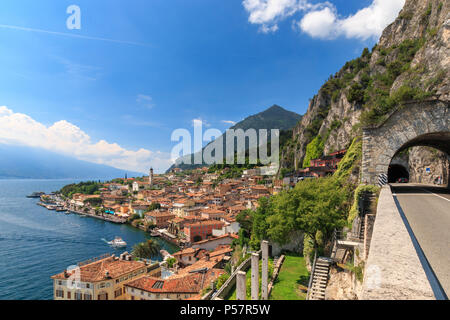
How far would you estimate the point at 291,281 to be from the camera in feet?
30.2

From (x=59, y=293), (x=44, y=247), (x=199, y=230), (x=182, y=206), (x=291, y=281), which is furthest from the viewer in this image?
(x=182, y=206)

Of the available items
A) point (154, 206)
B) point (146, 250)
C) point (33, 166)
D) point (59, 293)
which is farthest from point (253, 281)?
point (33, 166)

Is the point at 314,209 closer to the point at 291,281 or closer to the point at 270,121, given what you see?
the point at 291,281

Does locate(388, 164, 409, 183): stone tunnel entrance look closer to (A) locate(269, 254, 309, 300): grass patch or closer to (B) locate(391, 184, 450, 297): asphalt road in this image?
(A) locate(269, 254, 309, 300): grass patch

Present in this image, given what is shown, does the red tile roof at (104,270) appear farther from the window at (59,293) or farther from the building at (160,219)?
the building at (160,219)

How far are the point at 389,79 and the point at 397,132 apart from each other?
18.9 meters

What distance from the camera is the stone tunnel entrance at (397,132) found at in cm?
716

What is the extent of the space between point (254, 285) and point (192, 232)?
84.6 ft

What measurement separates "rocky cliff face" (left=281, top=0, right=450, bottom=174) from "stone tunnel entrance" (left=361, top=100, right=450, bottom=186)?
289 mm
